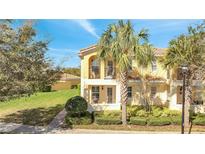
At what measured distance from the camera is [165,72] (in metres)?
18.6

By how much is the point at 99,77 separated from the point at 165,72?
3542 mm

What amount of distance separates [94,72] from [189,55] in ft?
14.7

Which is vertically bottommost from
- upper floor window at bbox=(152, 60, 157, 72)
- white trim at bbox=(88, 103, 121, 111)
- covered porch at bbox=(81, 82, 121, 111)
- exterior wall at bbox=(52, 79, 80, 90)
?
white trim at bbox=(88, 103, 121, 111)

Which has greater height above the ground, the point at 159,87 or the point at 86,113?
the point at 159,87

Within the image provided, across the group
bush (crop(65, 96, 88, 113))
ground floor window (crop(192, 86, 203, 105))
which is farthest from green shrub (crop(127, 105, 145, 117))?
ground floor window (crop(192, 86, 203, 105))

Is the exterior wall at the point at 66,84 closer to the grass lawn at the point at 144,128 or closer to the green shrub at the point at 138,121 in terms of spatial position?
the grass lawn at the point at 144,128

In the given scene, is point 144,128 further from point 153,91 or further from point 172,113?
point 153,91

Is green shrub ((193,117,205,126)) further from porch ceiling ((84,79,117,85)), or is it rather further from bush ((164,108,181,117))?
porch ceiling ((84,79,117,85))

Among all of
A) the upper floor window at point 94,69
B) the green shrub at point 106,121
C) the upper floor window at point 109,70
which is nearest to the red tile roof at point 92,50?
the upper floor window at point 94,69

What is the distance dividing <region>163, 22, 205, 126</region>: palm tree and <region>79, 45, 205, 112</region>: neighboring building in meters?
0.39

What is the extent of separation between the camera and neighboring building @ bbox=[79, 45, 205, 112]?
55.9 ft
